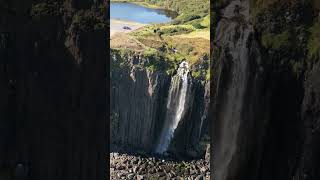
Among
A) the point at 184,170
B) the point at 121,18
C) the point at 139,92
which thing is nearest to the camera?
the point at 184,170

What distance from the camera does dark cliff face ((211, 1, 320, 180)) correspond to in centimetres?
225

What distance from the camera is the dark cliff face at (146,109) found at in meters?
14.8

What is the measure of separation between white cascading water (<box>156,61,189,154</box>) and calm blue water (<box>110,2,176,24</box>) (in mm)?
7647

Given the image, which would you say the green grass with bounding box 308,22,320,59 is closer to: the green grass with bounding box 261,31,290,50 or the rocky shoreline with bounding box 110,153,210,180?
the green grass with bounding box 261,31,290,50

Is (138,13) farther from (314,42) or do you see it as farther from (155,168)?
(314,42)

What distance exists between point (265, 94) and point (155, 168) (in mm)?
11575

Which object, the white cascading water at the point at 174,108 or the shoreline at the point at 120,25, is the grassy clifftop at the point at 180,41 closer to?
the white cascading water at the point at 174,108

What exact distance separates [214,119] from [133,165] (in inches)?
463

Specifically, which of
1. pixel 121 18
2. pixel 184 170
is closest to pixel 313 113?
pixel 184 170

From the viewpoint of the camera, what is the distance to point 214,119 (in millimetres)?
2354

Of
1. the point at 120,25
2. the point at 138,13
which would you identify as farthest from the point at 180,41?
the point at 138,13
